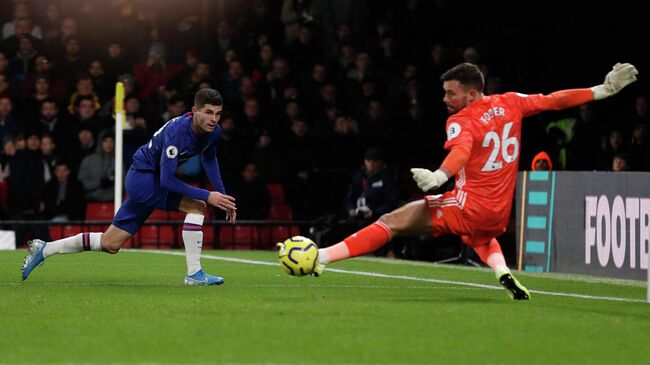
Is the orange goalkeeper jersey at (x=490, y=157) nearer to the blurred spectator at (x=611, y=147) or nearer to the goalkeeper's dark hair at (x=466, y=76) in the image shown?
the goalkeeper's dark hair at (x=466, y=76)

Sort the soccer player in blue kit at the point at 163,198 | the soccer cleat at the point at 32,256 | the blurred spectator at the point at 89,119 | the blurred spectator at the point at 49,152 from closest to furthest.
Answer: the soccer player in blue kit at the point at 163,198 → the soccer cleat at the point at 32,256 → the blurred spectator at the point at 49,152 → the blurred spectator at the point at 89,119

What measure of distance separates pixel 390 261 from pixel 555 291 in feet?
18.1

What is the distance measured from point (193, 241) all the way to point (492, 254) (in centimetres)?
279

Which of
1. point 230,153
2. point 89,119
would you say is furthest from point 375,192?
point 89,119

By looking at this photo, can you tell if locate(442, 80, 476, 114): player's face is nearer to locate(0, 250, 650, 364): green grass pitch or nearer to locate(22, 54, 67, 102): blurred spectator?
locate(0, 250, 650, 364): green grass pitch

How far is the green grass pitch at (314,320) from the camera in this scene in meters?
6.71

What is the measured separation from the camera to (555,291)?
11.5 meters

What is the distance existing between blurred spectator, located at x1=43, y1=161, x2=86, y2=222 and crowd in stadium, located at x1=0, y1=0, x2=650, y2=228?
0.8 inches

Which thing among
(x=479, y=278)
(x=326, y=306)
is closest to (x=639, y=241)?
(x=479, y=278)

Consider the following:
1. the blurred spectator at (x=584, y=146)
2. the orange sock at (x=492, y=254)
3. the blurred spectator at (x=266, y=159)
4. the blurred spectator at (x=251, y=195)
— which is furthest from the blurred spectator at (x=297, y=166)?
the orange sock at (x=492, y=254)

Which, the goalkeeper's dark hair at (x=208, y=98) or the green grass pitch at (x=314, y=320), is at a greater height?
the goalkeeper's dark hair at (x=208, y=98)

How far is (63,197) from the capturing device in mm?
19922

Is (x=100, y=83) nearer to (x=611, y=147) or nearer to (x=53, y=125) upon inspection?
(x=53, y=125)

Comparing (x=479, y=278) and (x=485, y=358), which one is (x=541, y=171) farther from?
(x=485, y=358)
